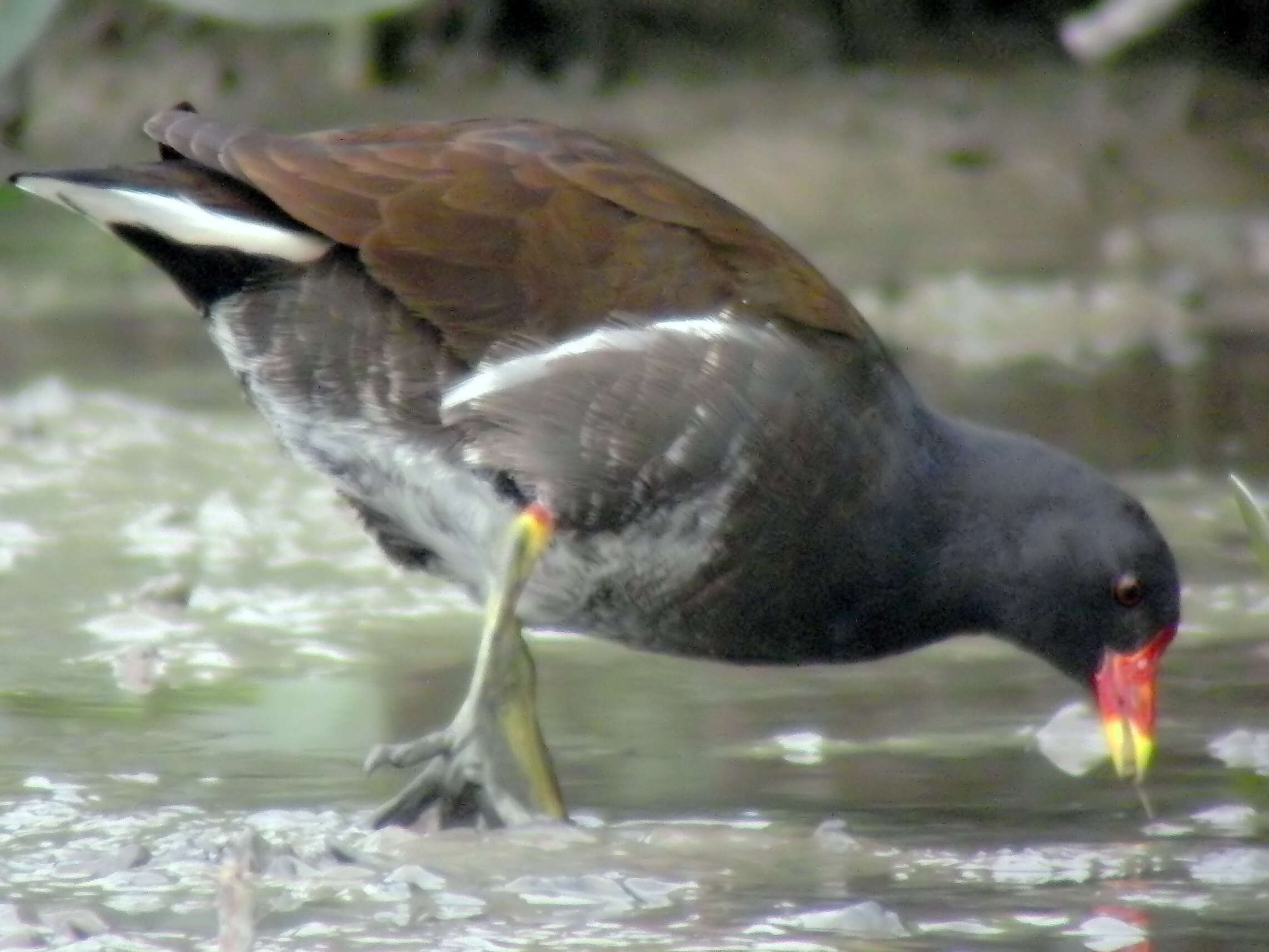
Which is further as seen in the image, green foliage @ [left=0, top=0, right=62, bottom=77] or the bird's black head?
the bird's black head

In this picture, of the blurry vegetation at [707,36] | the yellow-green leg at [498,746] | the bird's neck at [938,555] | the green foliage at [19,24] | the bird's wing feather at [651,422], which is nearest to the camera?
the green foliage at [19,24]

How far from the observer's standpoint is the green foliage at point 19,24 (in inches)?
116

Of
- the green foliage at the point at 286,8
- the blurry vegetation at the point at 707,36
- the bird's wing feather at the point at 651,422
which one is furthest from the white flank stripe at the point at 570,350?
the blurry vegetation at the point at 707,36

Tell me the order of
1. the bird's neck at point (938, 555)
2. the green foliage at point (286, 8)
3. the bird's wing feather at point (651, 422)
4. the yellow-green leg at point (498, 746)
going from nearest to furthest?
the green foliage at point (286, 8) → the yellow-green leg at point (498, 746) → the bird's wing feather at point (651, 422) → the bird's neck at point (938, 555)

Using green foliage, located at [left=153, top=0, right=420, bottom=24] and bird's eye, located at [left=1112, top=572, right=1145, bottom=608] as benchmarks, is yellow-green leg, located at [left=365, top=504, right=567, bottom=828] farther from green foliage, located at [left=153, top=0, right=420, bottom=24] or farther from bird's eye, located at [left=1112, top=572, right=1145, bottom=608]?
bird's eye, located at [left=1112, top=572, right=1145, bottom=608]

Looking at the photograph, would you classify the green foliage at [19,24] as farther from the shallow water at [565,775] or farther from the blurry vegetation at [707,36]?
the blurry vegetation at [707,36]

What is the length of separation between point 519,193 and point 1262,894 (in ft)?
5.50

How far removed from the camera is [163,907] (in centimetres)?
317

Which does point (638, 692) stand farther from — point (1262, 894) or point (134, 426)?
point (134, 426)

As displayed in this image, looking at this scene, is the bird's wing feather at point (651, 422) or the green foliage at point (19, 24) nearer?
the green foliage at point (19, 24)

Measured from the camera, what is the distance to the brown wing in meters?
4.09

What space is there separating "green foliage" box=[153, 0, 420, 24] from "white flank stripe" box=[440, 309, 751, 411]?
0.66 meters

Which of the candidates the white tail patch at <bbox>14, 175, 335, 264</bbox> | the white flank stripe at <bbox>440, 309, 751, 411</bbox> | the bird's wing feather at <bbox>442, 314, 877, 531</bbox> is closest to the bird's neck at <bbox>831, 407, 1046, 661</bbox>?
the bird's wing feather at <bbox>442, 314, 877, 531</bbox>

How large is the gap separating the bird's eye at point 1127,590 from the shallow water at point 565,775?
0.92ft
